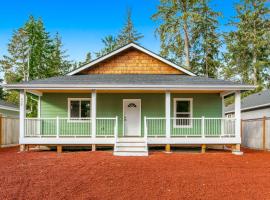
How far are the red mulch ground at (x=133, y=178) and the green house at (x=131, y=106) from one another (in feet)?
8.42

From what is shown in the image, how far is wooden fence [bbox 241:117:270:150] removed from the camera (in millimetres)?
15456

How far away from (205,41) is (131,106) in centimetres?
1826

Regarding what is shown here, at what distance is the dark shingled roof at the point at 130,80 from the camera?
560 inches

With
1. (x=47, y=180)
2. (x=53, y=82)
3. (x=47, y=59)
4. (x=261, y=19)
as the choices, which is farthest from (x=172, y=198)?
(x=261, y=19)

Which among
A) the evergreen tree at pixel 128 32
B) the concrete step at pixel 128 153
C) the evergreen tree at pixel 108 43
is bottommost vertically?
the concrete step at pixel 128 153

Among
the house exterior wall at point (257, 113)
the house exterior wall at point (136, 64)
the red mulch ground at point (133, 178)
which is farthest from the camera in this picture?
the house exterior wall at point (257, 113)

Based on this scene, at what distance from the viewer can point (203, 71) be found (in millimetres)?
32844

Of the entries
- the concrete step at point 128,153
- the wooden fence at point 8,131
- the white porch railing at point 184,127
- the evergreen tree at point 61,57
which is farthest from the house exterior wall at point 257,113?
the evergreen tree at point 61,57

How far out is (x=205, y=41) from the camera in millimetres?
31516

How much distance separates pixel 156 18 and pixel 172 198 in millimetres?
25975

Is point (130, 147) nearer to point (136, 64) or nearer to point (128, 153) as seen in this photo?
point (128, 153)

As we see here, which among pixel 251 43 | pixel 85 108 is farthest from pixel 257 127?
pixel 251 43

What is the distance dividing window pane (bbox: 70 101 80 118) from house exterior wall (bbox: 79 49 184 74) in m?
2.57

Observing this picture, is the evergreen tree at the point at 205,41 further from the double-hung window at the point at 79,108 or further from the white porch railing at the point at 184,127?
the double-hung window at the point at 79,108
